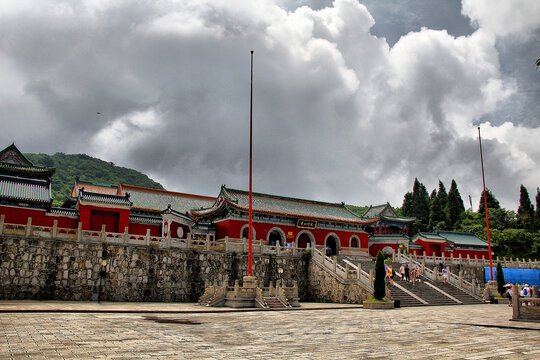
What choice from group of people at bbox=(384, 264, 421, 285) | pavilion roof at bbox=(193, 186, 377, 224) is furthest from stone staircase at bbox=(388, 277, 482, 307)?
pavilion roof at bbox=(193, 186, 377, 224)

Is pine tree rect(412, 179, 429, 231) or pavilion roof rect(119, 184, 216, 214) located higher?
pine tree rect(412, 179, 429, 231)

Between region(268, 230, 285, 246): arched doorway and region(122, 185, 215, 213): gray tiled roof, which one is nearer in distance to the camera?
region(268, 230, 285, 246): arched doorway

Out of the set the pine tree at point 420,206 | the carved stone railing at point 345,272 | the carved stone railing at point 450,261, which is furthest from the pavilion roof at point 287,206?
the pine tree at point 420,206

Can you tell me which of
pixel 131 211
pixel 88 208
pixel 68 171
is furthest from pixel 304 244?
pixel 68 171

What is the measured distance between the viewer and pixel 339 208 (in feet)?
141

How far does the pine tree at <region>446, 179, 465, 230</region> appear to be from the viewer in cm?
6900

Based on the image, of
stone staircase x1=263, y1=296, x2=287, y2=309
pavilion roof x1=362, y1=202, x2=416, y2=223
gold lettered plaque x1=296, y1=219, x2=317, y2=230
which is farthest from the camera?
pavilion roof x1=362, y1=202, x2=416, y2=223

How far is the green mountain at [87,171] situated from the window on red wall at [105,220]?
66367 mm

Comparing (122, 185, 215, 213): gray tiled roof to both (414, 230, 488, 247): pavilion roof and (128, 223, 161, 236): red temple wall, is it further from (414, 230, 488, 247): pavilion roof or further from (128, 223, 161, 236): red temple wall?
(414, 230, 488, 247): pavilion roof

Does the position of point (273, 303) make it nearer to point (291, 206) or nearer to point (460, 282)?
point (460, 282)

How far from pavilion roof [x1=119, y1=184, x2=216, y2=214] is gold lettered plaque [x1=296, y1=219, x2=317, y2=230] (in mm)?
10473

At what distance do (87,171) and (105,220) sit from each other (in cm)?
7753

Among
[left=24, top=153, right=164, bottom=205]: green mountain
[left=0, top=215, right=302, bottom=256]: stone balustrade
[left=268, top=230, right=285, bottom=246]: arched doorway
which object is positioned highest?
[left=24, top=153, right=164, bottom=205]: green mountain

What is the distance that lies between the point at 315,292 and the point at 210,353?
2167 cm
